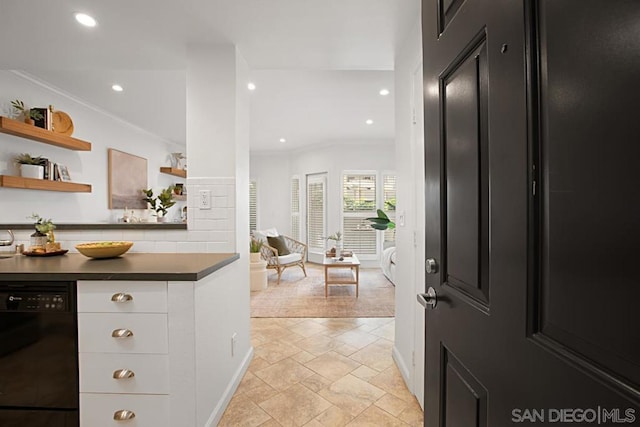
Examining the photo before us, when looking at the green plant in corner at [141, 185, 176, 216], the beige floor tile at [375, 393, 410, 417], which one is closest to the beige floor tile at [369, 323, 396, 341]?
the beige floor tile at [375, 393, 410, 417]

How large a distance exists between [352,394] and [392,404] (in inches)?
10.5

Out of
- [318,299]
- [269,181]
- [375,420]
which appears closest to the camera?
[375,420]

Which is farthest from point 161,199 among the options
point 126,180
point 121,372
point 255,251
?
point 121,372

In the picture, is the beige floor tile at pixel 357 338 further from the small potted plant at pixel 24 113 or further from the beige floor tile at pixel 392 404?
the small potted plant at pixel 24 113

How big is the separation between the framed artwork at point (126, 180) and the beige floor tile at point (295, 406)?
13.4ft

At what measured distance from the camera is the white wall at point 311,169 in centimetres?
641

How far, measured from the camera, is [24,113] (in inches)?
113

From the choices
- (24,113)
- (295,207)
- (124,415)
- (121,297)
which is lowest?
(124,415)

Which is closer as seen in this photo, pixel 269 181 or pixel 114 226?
pixel 114 226

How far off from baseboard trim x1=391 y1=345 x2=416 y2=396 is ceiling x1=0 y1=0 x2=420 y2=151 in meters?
2.37

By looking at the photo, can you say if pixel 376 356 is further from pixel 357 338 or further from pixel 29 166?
pixel 29 166

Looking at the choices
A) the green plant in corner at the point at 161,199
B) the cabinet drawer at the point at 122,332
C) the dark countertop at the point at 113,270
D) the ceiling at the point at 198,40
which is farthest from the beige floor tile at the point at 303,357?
the green plant in corner at the point at 161,199

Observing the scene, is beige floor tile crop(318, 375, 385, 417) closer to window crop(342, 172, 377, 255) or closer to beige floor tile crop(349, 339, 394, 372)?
beige floor tile crop(349, 339, 394, 372)

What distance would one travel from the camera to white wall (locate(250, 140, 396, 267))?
641 centimetres
